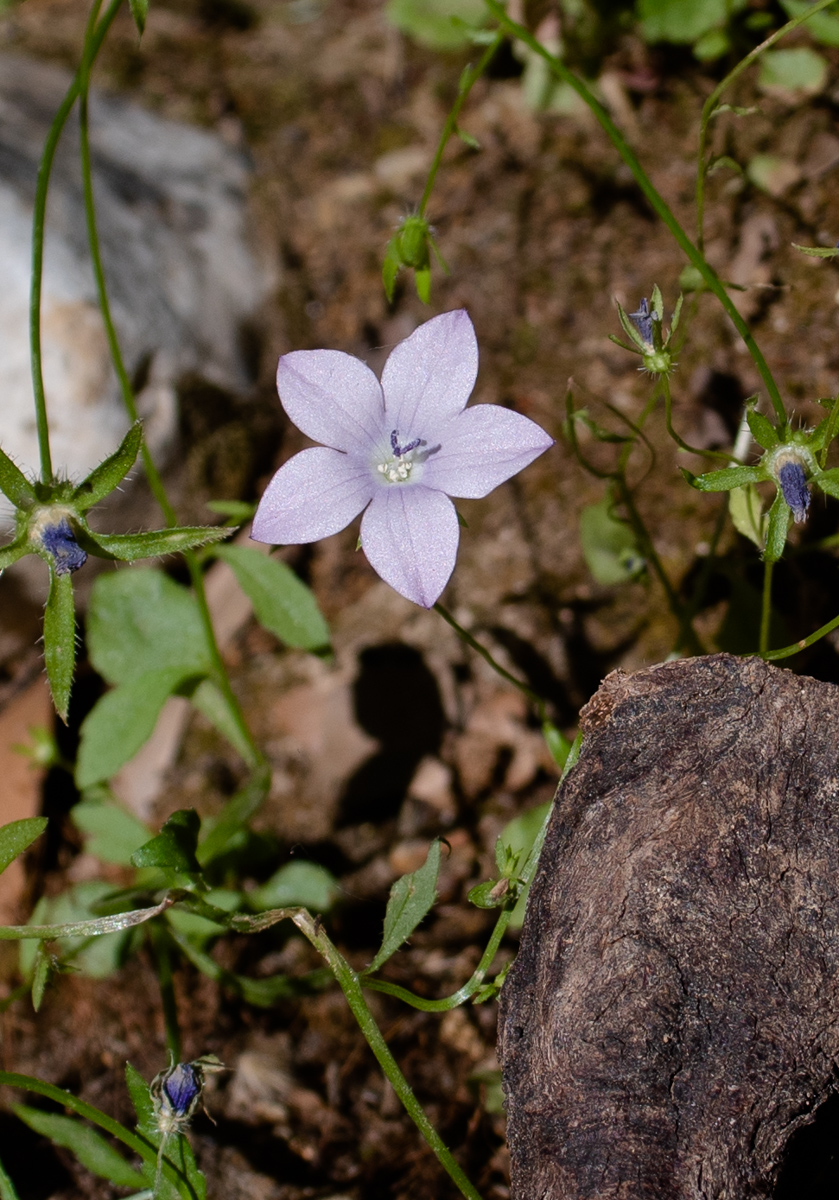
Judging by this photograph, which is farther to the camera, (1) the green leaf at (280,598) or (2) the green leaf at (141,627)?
(2) the green leaf at (141,627)

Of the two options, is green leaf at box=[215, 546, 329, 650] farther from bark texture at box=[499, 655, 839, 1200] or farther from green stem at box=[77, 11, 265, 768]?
bark texture at box=[499, 655, 839, 1200]

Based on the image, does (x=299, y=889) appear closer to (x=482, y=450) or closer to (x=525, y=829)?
(x=525, y=829)

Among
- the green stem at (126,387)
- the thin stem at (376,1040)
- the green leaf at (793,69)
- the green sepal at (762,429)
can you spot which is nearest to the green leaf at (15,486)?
the green stem at (126,387)

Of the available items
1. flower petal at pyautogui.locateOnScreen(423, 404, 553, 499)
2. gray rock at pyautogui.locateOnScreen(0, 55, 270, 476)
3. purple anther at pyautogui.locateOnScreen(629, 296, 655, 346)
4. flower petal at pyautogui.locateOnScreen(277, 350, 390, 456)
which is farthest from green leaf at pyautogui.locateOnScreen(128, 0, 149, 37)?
gray rock at pyautogui.locateOnScreen(0, 55, 270, 476)

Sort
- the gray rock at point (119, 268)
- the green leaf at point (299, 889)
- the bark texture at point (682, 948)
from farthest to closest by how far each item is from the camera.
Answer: the gray rock at point (119, 268), the green leaf at point (299, 889), the bark texture at point (682, 948)

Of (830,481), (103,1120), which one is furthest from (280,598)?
(830,481)

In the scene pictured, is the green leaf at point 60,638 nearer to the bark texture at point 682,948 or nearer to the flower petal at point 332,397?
the flower petal at point 332,397
